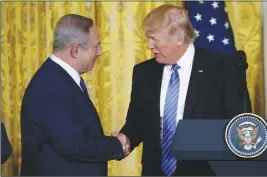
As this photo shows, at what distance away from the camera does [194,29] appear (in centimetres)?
318

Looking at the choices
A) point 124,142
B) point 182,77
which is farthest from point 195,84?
point 124,142

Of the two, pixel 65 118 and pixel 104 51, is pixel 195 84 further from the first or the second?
pixel 65 118

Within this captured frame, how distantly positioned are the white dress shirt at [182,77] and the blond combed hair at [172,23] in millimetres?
78

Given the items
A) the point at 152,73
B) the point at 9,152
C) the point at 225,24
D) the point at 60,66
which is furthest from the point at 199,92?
the point at 9,152

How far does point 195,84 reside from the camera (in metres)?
3.03

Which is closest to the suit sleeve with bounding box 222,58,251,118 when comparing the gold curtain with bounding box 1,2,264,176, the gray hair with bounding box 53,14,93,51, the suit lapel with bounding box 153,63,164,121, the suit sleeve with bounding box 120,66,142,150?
the gold curtain with bounding box 1,2,264,176

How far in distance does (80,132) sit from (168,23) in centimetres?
75

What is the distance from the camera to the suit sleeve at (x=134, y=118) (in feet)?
10.2

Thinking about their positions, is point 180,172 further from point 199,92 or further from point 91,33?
point 91,33

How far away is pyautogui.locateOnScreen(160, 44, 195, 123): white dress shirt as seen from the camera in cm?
302

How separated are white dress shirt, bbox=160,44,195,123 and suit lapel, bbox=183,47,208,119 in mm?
19

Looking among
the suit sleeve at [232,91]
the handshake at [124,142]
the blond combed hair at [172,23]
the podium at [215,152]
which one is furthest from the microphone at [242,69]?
the handshake at [124,142]

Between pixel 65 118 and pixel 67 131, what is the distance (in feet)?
0.21

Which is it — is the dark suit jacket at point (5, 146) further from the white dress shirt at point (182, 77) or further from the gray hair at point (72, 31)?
the white dress shirt at point (182, 77)
